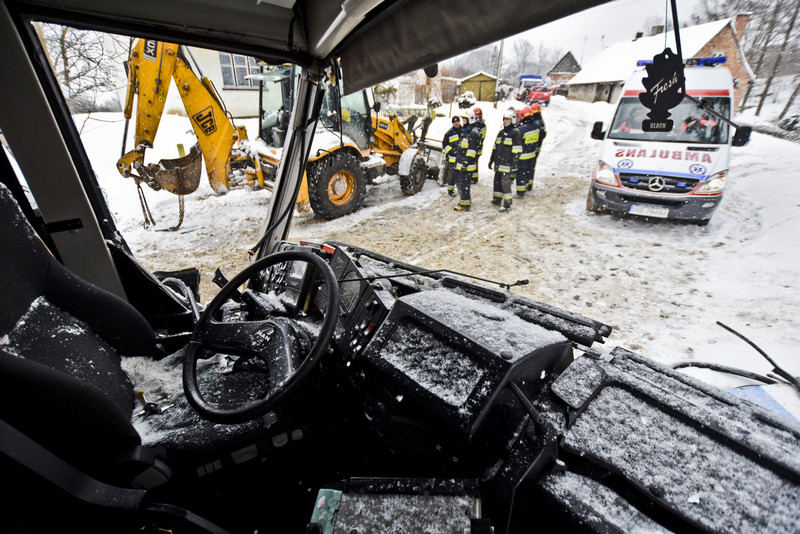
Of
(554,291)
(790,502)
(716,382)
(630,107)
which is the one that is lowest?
(554,291)

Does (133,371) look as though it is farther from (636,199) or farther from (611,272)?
(636,199)

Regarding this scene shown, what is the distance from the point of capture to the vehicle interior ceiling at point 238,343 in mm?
1226

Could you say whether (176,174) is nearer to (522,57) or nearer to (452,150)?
(452,150)

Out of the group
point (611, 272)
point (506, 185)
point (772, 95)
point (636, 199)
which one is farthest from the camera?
point (772, 95)

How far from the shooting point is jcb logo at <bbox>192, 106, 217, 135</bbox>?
5.40m

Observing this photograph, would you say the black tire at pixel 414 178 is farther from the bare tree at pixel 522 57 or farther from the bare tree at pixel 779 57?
the bare tree at pixel 522 57

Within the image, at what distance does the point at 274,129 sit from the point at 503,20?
19.3ft

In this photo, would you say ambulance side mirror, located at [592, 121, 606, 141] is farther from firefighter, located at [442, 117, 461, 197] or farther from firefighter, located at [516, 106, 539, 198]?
firefighter, located at [442, 117, 461, 197]

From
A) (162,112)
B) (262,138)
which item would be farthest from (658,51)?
(262,138)

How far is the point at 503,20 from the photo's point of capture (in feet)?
4.37

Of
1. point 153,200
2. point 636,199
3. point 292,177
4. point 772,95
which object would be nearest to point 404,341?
point 292,177

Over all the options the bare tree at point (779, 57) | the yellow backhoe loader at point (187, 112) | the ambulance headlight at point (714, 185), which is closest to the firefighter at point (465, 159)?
the yellow backhoe loader at point (187, 112)

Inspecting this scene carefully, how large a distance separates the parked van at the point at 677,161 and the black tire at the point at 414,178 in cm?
322

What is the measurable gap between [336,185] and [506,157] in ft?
10.4
